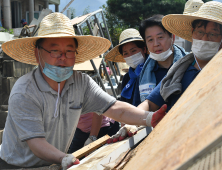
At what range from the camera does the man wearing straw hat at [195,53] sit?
5.50 feet

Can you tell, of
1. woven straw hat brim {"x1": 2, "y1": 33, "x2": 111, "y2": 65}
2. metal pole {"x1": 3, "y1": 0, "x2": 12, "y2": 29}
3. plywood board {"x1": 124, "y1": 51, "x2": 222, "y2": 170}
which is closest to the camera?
plywood board {"x1": 124, "y1": 51, "x2": 222, "y2": 170}

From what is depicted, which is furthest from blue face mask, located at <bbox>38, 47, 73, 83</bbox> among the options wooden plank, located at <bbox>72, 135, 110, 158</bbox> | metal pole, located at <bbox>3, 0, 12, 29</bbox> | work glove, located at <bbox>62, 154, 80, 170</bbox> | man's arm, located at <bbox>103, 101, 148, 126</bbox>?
metal pole, located at <bbox>3, 0, 12, 29</bbox>

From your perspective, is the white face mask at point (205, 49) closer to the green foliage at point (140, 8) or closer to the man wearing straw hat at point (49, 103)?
the man wearing straw hat at point (49, 103)

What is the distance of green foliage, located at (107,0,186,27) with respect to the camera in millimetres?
22953

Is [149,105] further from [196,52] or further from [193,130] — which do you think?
[193,130]

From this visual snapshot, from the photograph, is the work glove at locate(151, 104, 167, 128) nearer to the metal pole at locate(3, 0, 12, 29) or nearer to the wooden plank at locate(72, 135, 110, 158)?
the wooden plank at locate(72, 135, 110, 158)

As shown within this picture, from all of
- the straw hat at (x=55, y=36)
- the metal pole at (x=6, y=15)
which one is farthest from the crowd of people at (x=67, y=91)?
the metal pole at (x=6, y=15)

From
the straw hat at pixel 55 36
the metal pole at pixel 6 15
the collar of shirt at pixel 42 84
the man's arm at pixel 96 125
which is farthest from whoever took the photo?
the metal pole at pixel 6 15

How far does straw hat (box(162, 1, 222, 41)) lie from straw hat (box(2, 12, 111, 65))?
2.30 ft

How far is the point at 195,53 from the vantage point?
1778 millimetres

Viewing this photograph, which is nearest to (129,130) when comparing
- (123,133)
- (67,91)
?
(123,133)

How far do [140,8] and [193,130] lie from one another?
24114mm

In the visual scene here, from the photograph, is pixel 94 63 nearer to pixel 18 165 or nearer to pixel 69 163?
pixel 18 165

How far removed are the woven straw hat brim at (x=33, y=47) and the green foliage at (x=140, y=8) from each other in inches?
846
